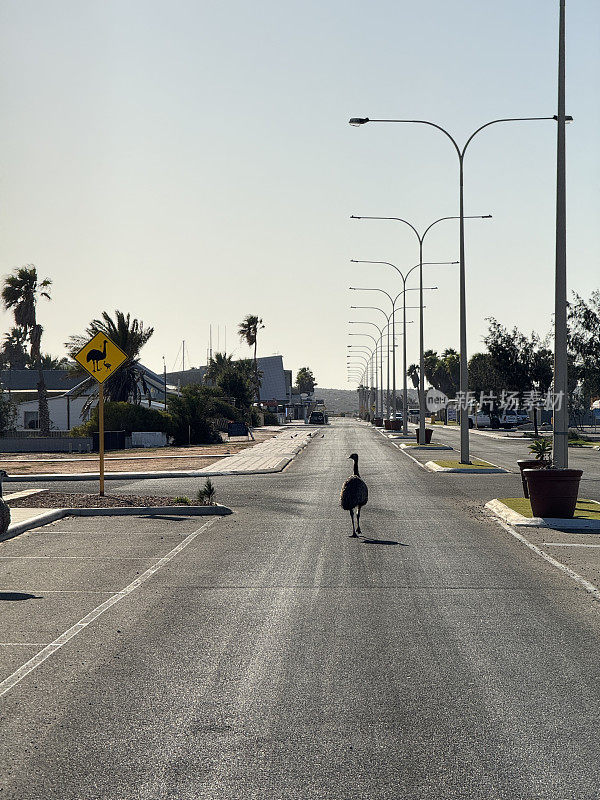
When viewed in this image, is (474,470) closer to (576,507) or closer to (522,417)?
(576,507)

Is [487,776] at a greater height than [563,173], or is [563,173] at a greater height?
[563,173]

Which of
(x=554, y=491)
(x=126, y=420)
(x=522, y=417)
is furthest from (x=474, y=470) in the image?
(x=522, y=417)

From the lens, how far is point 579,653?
8.48 metres

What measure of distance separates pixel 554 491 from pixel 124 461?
2662cm

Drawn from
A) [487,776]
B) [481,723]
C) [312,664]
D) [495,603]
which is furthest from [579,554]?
[487,776]

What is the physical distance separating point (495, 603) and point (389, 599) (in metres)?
1.15

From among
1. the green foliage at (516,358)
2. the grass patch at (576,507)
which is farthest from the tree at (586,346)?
the grass patch at (576,507)

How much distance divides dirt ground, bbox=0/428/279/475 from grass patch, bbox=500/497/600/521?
53.7ft

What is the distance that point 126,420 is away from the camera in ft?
179

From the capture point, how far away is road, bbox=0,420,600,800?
5652 millimetres

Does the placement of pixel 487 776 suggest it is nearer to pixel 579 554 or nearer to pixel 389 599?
pixel 389 599

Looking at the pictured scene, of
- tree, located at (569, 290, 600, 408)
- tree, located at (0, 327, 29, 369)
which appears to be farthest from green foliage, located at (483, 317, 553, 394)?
tree, located at (0, 327, 29, 369)

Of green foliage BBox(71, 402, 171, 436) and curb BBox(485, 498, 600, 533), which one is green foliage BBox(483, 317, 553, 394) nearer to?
green foliage BBox(71, 402, 171, 436)

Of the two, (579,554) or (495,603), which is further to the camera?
(579,554)
